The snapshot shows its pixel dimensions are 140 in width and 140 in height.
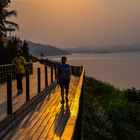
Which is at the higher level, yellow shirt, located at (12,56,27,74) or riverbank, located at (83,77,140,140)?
yellow shirt, located at (12,56,27,74)

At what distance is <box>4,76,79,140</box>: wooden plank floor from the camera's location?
11.5 metres

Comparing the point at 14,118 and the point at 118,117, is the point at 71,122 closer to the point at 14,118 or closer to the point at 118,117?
the point at 14,118

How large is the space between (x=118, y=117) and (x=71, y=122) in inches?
709

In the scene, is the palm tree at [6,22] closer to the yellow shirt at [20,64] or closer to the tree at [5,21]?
the tree at [5,21]

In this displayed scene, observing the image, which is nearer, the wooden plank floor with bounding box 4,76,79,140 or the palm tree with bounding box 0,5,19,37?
the wooden plank floor with bounding box 4,76,79,140

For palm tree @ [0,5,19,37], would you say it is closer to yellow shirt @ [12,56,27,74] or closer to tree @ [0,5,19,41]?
tree @ [0,5,19,41]

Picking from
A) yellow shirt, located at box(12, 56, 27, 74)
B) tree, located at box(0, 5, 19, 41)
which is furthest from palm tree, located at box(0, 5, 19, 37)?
yellow shirt, located at box(12, 56, 27, 74)

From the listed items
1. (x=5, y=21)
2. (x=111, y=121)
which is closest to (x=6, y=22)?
(x=5, y=21)

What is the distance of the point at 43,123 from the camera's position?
13.4 m

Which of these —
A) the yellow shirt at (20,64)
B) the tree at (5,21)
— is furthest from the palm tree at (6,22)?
the yellow shirt at (20,64)

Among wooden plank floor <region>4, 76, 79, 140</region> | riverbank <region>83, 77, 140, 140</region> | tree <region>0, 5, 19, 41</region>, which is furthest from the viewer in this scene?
tree <region>0, 5, 19, 41</region>

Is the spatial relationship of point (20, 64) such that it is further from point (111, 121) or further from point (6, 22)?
point (6, 22)

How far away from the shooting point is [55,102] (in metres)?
18.8

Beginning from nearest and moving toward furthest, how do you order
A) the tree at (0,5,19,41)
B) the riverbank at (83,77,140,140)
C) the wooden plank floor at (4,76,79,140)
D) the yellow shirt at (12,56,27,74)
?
the wooden plank floor at (4,76,79,140), the riverbank at (83,77,140,140), the yellow shirt at (12,56,27,74), the tree at (0,5,19,41)
